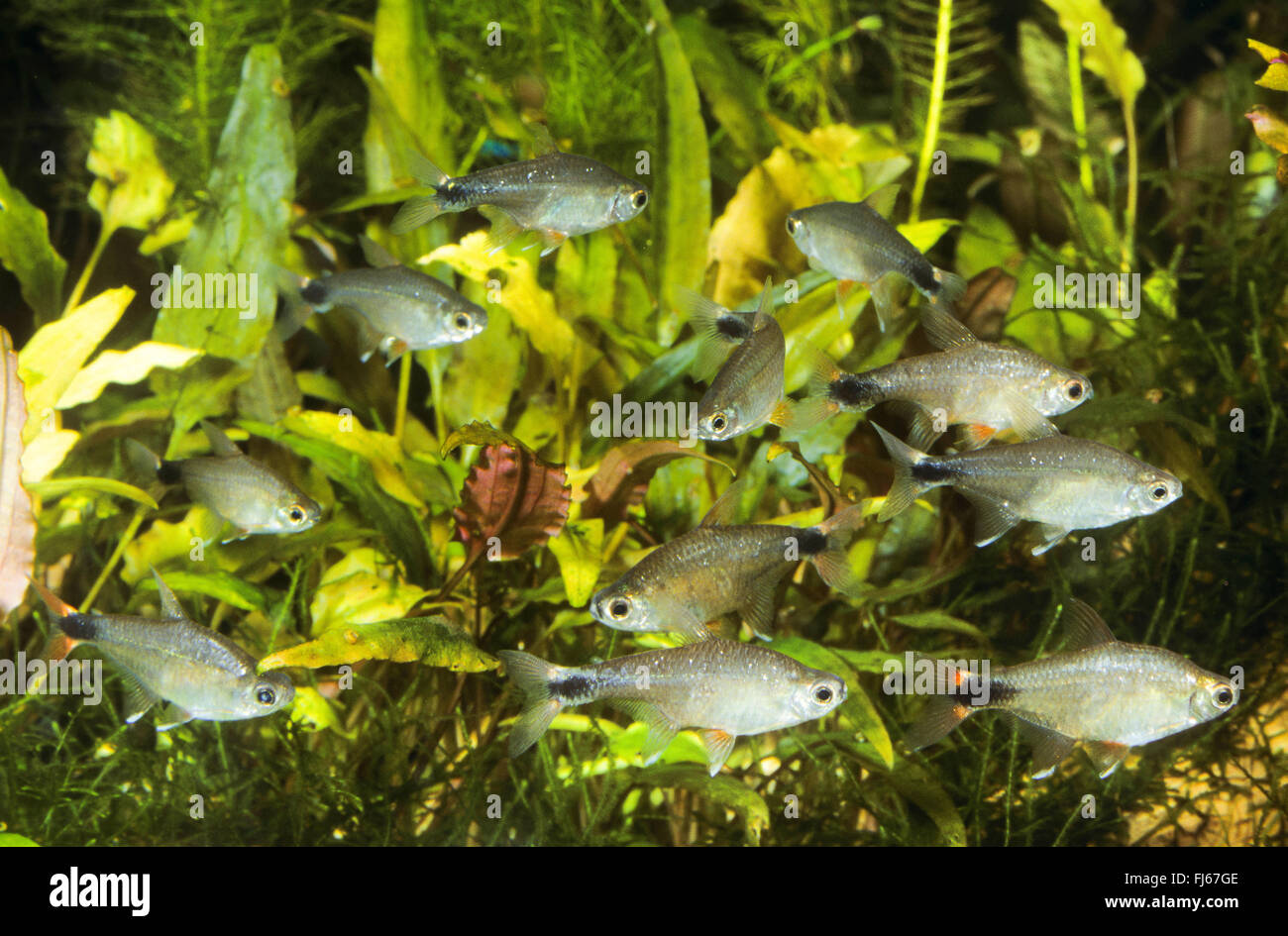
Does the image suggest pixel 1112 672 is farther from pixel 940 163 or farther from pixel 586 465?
pixel 940 163

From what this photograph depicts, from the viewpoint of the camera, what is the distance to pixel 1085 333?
366cm

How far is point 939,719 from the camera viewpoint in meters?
1.92

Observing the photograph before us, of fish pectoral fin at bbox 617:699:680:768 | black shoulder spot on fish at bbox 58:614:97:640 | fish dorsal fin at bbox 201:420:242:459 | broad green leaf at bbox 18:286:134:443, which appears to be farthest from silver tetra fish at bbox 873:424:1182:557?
broad green leaf at bbox 18:286:134:443

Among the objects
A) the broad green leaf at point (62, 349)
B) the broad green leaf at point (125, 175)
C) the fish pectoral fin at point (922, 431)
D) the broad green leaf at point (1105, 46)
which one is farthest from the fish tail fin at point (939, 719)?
the broad green leaf at point (125, 175)

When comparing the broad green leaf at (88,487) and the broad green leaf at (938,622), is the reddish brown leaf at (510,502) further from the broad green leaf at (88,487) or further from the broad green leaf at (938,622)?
the broad green leaf at (938,622)

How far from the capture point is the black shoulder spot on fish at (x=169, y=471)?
2465mm

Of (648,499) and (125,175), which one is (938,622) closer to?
(648,499)

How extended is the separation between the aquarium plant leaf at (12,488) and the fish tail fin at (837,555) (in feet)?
7.06

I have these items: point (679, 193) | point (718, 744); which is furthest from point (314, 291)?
point (718, 744)

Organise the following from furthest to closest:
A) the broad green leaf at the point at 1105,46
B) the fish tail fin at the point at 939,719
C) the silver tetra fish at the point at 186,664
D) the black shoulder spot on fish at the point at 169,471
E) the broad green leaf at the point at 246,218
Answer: the broad green leaf at the point at 1105,46
the broad green leaf at the point at 246,218
the black shoulder spot on fish at the point at 169,471
the silver tetra fish at the point at 186,664
the fish tail fin at the point at 939,719

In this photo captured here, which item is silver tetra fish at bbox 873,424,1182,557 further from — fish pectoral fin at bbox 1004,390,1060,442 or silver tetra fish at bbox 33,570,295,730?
silver tetra fish at bbox 33,570,295,730

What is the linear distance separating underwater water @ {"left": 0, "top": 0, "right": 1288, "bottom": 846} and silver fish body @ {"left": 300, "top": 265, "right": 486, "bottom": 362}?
0.01 meters

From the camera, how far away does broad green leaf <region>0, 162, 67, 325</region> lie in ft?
9.95
